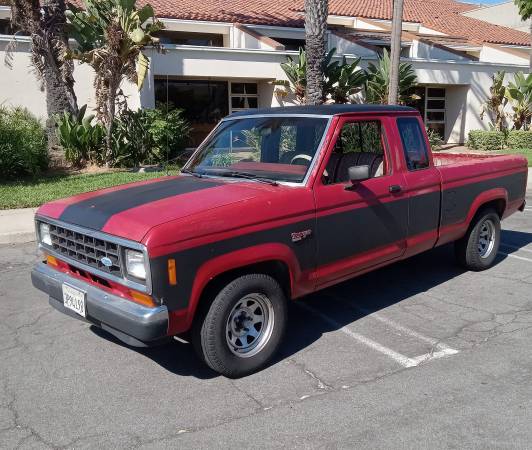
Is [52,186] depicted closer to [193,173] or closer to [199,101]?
[193,173]

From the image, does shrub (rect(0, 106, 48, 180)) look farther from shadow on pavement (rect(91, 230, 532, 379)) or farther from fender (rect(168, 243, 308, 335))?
fender (rect(168, 243, 308, 335))

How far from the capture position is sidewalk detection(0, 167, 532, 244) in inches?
325

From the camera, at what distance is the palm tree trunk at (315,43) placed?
15.2 meters

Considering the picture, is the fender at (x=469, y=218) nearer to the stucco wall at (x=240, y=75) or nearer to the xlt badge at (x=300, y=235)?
the xlt badge at (x=300, y=235)

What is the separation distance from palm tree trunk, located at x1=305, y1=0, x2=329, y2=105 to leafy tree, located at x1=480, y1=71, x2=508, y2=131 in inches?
405

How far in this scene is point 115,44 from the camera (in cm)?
1275

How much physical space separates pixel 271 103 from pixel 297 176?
55.0 ft

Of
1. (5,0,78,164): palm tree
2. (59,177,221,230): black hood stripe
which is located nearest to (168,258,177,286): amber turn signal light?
(59,177,221,230): black hood stripe

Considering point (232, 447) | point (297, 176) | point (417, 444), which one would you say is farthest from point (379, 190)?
point (232, 447)

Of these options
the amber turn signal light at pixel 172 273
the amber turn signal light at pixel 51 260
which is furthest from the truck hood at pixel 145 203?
the amber turn signal light at pixel 51 260

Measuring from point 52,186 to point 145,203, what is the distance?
8.74 m

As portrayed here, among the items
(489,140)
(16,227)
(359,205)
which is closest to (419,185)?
(359,205)

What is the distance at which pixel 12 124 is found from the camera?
13.5 metres

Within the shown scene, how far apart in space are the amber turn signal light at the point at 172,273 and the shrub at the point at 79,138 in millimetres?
11288
